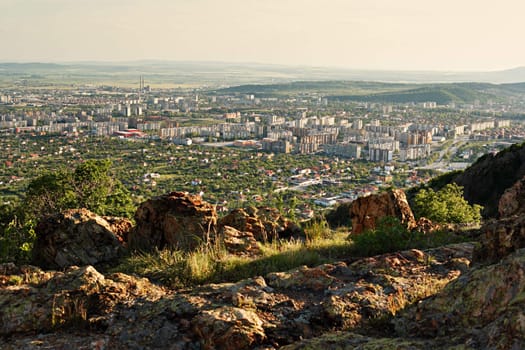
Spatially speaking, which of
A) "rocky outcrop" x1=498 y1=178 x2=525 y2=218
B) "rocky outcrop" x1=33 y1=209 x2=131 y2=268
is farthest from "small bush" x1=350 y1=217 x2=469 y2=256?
"rocky outcrop" x1=33 y1=209 x2=131 y2=268

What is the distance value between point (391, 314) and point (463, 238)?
2676 mm

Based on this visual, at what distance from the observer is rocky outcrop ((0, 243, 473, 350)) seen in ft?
9.91

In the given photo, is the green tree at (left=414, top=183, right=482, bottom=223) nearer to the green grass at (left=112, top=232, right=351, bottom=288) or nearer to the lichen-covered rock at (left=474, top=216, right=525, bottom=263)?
the green grass at (left=112, top=232, right=351, bottom=288)

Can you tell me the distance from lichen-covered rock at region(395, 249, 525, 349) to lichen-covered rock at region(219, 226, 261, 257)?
2.49 m

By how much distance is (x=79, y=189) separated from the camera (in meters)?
11.6

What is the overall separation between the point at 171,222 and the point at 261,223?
1.20 m

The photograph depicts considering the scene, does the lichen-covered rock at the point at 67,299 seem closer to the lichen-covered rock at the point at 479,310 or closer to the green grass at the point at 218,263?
the green grass at the point at 218,263

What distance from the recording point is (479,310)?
263 cm

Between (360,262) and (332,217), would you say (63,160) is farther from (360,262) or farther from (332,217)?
(360,262)

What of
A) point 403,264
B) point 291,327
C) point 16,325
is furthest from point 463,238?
point 16,325

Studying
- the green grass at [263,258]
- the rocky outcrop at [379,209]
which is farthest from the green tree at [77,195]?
the green grass at [263,258]

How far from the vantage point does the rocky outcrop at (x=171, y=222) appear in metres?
6.03

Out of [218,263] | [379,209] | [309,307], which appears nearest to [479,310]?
[309,307]

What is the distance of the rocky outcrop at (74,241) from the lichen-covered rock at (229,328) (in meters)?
2.98
